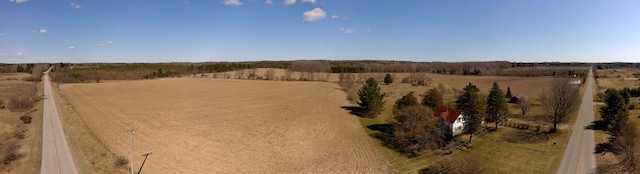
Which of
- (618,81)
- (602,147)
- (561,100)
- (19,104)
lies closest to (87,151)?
(19,104)

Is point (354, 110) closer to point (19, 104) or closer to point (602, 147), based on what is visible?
point (602, 147)

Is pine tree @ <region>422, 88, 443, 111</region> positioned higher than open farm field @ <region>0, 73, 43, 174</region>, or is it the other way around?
pine tree @ <region>422, 88, 443, 111</region>

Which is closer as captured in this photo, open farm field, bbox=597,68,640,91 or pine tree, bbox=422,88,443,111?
pine tree, bbox=422,88,443,111

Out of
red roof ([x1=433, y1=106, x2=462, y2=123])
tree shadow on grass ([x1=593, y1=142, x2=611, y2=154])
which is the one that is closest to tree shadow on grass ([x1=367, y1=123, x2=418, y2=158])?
red roof ([x1=433, y1=106, x2=462, y2=123])

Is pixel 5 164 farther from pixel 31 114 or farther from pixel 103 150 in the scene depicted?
pixel 31 114

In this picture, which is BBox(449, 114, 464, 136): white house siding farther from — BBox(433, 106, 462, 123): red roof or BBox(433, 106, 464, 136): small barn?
BBox(433, 106, 462, 123): red roof

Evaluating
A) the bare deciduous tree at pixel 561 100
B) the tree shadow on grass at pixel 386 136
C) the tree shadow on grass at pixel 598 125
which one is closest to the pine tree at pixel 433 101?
the tree shadow on grass at pixel 386 136
